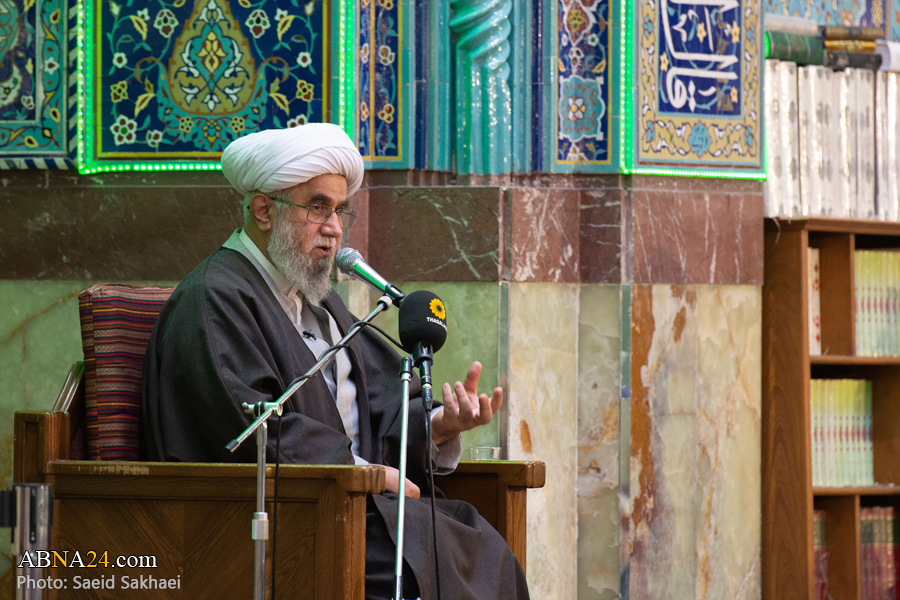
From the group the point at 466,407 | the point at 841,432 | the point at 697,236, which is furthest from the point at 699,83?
the point at 466,407

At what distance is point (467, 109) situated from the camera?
3895 millimetres

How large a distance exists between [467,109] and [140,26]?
3.74 feet

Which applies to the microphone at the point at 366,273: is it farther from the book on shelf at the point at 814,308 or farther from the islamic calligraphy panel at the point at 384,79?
the book on shelf at the point at 814,308

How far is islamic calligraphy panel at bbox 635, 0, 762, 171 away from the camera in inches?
155

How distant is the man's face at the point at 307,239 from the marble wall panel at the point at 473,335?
979 millimetres

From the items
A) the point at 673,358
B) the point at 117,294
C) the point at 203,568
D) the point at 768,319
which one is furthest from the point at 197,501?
the point at 768,319

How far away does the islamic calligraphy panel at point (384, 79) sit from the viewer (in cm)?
383

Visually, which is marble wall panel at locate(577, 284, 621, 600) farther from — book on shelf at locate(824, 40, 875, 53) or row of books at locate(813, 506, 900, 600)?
book on shelf at locate(824, 40, 875, 53)

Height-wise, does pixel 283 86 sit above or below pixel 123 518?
above

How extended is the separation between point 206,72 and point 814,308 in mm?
2457

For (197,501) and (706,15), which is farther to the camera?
(706,15)

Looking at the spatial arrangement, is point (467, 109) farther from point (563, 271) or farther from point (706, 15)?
point (706, 15)

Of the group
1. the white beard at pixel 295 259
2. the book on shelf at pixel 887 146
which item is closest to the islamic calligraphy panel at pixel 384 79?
the white beard at pixel 295 259

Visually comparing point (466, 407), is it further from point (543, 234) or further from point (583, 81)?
point (583, 81)
